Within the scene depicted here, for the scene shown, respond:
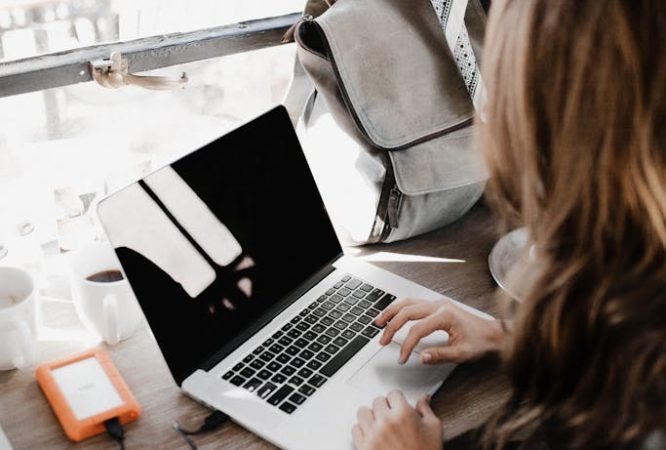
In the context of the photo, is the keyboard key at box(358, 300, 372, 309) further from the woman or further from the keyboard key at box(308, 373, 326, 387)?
the woman

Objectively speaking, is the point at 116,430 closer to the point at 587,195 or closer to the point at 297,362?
the point at 297,362

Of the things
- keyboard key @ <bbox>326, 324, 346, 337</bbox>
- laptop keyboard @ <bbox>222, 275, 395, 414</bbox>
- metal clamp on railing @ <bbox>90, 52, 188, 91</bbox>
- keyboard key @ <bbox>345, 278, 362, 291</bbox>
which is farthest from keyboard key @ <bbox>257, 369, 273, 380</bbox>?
metal clamp on railing @ <bbox>90, 52, 188, 91</bbox>

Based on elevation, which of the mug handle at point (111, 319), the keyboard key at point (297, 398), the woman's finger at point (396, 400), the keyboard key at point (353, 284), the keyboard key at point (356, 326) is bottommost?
the woman's finger at point (396, 400)

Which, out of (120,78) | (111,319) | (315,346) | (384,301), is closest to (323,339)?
(315,346)

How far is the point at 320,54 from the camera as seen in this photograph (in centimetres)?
107

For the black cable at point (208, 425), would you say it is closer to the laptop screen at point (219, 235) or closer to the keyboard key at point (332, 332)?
the laptop screen at point (219, 235)

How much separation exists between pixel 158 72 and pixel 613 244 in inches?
33.3

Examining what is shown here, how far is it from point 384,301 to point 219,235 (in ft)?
0.80

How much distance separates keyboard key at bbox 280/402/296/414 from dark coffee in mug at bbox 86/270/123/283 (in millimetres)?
303

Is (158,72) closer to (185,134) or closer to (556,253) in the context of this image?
(185,134)

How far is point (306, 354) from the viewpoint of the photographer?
3.03 ft

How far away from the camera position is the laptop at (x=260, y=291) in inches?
33.8

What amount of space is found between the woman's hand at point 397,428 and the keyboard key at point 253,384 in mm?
126

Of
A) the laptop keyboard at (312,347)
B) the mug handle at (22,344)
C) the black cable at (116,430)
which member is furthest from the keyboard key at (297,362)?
the mug handle at (22,344)
